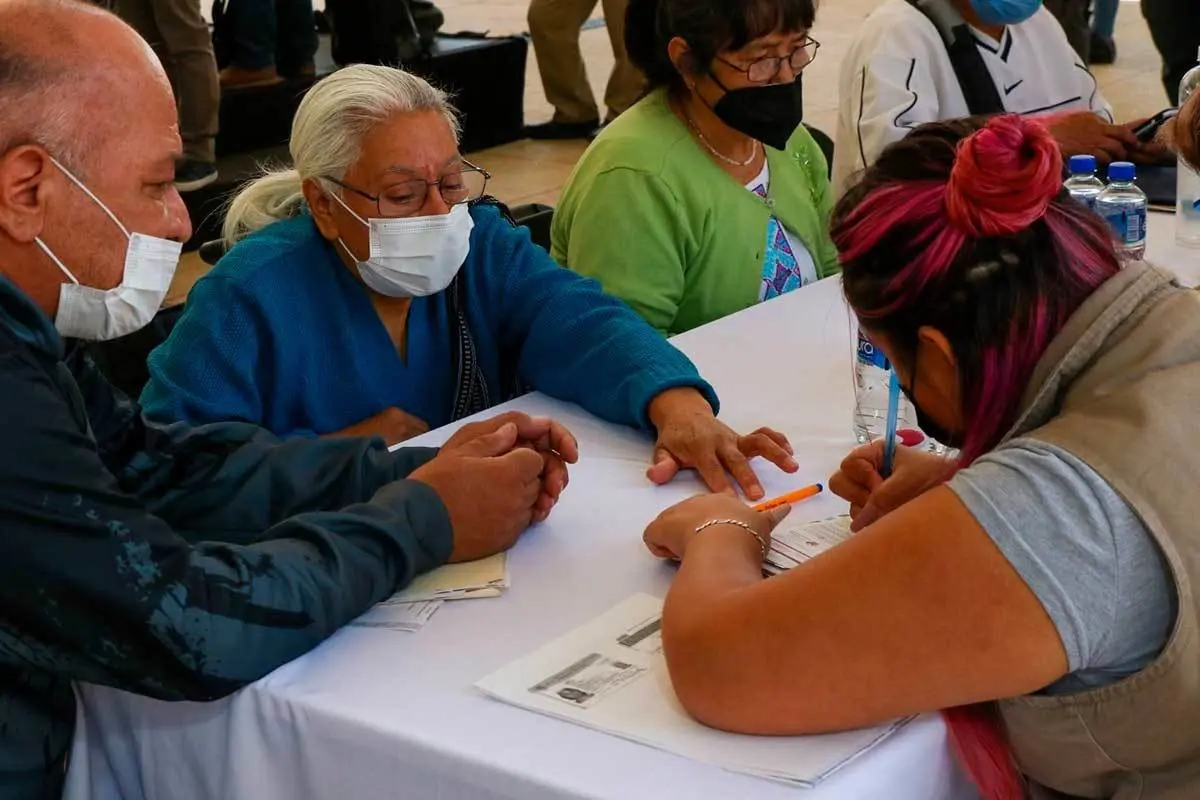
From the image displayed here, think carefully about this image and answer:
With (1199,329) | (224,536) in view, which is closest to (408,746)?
(224,536)

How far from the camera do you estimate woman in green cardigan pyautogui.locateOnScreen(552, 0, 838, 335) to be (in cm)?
237

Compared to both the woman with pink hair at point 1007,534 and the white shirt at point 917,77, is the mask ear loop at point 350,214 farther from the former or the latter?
the white shirt at point 917,77

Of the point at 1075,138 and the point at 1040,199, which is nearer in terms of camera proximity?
the point at 1040,199

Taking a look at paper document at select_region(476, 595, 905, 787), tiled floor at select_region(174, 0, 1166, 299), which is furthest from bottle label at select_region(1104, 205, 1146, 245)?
tiled floor at select_region(174, 0, 1166, 299)

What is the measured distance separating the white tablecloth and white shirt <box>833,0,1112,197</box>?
4.77ft

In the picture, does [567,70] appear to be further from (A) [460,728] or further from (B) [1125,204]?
(A) [460,728]

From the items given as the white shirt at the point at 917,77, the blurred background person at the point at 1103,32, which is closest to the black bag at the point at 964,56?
the white shirt at the point at 917,77

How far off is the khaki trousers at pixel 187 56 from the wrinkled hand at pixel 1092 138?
2962 millimetres

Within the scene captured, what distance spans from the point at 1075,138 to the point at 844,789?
221cm

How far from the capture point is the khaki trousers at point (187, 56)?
187 inches

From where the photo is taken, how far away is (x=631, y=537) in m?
1.52

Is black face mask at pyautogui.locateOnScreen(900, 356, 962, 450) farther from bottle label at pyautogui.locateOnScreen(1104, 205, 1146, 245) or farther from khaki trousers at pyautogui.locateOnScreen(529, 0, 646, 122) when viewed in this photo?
khaki trousers at pyautogui.locateOnScreen(529, 0, 646, 122)

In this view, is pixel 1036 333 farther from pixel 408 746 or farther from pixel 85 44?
pixel 85 44

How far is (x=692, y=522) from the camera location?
1.40 metres
